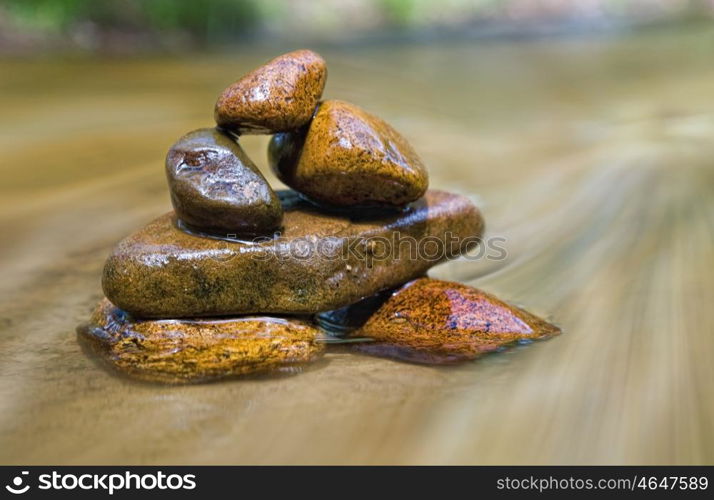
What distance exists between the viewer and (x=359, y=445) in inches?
104

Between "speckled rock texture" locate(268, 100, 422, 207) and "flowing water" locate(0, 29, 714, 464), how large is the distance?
0.89 m

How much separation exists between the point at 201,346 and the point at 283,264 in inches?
22.1

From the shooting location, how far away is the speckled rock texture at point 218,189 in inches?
139

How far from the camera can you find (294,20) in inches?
633

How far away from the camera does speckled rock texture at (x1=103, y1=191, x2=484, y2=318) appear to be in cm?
347

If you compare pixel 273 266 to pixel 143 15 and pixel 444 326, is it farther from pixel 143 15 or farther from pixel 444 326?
pixel 143 15

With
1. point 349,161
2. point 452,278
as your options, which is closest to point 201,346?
point 349,161

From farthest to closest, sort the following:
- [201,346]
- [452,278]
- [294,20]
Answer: [294,20], [452,278], [201,346]

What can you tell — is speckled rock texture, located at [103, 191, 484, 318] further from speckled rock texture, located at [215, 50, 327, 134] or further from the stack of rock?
speckled rock texture, located at [215, 50, 327, 134]

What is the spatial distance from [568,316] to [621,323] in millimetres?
286
